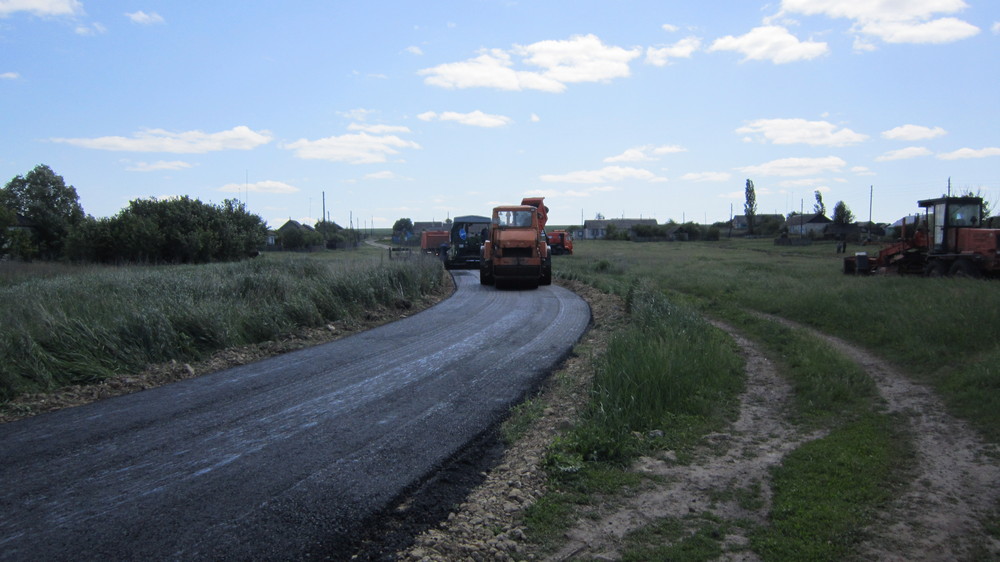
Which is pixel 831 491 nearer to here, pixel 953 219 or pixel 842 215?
pixel 953 219

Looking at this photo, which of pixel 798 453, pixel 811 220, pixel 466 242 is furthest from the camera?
pixel 811 220

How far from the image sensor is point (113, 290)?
16047 mm

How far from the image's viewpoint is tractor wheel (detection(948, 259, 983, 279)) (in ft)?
67.5

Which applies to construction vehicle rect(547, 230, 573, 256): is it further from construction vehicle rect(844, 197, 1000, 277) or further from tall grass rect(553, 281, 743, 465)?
tall grass rect(553, 281, 743, 465)

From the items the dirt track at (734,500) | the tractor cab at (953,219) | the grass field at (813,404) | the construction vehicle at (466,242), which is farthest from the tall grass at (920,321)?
the construction vehicle at (466,242)

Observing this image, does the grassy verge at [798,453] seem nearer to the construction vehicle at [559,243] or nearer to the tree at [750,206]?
the construction vehicle at [559,243]

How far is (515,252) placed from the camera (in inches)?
965

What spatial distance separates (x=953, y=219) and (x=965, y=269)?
8.05 ft

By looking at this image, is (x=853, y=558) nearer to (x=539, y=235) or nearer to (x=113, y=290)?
(x=113, y=290)

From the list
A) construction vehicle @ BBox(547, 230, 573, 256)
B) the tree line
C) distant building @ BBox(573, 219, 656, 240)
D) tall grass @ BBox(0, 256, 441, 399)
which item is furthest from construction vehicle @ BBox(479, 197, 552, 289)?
distant building @ BBox(573, 219, 656, 240)

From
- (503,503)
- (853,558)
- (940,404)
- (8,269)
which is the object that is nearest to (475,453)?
(503,503)

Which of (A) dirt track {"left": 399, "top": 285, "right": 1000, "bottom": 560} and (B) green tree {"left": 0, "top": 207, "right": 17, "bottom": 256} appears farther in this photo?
(B) green tree {"left": 0, "top": 207, "right": 17, "bottom": 256}

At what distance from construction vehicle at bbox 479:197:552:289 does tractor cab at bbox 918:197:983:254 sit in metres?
13.4

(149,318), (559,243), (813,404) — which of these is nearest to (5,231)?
(559,243)
